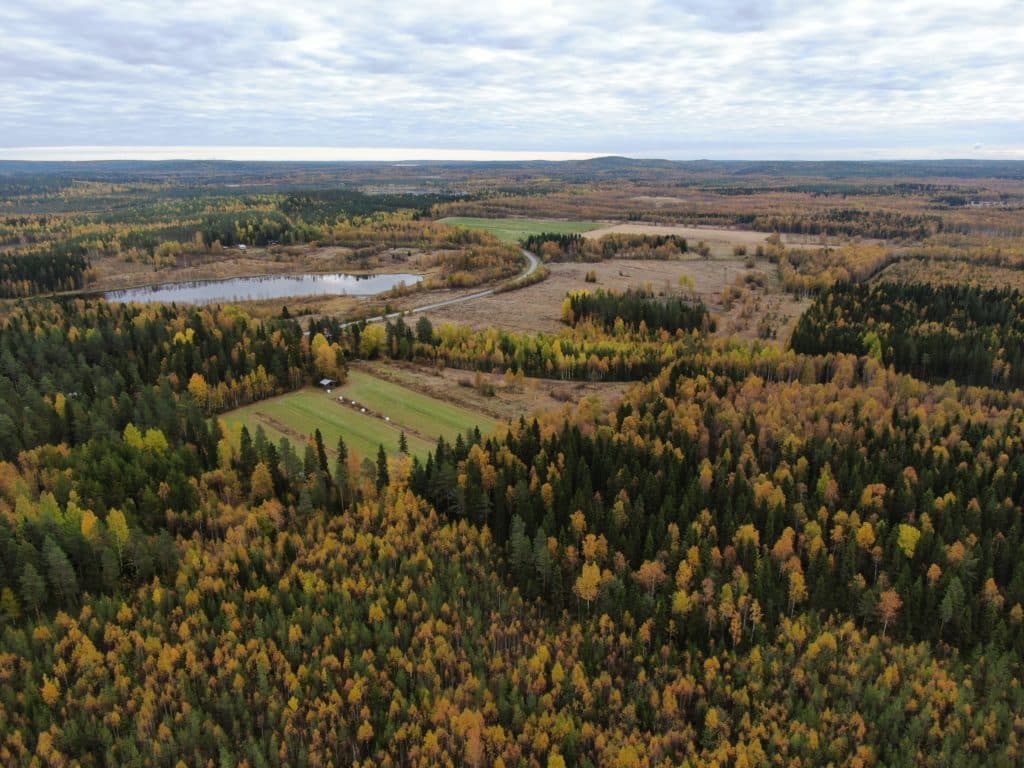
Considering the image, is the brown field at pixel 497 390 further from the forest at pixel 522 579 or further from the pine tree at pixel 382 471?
the pine tree at pixel 382 471

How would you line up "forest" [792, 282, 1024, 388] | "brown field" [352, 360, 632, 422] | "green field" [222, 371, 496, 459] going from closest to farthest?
"green field" [222, 371, 496, 459], "brown field" [352, 360, 632, 422], "forest" [792, 282, 1024, 388]

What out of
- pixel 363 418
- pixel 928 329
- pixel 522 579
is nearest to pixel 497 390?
pixel 363 418

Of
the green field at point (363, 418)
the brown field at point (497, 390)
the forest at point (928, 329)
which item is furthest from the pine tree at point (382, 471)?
the forest at point (928, 329)

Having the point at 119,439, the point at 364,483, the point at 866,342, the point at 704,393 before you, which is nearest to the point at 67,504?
the point at 119,439

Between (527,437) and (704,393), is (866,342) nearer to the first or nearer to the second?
(704,393)

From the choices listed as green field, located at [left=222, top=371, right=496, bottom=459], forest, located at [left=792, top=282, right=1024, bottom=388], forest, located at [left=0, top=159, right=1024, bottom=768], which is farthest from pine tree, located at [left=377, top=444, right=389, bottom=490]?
forest, located at [left=792, top=282, right=1024, bottom=388]

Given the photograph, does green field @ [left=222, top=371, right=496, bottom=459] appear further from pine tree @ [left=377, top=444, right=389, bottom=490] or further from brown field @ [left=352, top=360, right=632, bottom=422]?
pine tree @ [left=377, top=444, right=389, bottom=490]
